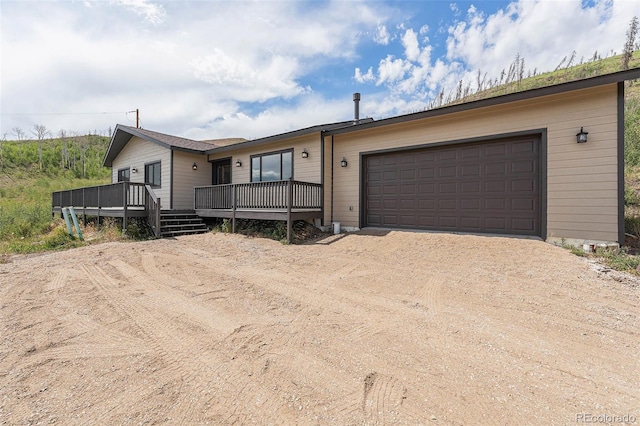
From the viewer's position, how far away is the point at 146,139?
40.0 ft

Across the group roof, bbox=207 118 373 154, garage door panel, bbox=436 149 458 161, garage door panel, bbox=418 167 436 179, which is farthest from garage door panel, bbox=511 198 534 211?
roof, bbox=207 118 373 154

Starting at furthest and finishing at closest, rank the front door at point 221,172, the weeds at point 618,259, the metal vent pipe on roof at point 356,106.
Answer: the front door at point 221,172, the metal vent pipe on roof at point 356,106, the weeds at point 618,259

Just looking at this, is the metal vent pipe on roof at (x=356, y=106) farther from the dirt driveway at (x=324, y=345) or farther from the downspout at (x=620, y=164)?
the dirt driveway at (x=324, y=345)

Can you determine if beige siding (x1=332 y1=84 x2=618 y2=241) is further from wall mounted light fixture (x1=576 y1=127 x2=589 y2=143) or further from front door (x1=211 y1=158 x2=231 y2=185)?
front door (x1=211 y1=158 x2=231 y2=185)

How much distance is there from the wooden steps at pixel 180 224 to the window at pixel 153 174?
3.12 meters

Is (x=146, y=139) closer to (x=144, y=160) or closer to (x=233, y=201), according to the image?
(x=144, y=160)

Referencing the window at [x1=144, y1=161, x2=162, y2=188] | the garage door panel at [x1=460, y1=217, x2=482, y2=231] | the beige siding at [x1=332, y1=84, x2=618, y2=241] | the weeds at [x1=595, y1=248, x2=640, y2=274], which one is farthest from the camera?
the window at [x1=144, y1=161, x2=162, y2=188]

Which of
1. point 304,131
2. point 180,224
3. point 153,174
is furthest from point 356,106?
point 153,174

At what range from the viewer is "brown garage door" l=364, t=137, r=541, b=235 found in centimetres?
661

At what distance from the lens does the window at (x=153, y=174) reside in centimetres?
1257

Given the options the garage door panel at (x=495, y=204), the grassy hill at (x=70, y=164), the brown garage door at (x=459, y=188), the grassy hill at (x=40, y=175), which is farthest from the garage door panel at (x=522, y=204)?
the grassy hill at (x=40, y=175)

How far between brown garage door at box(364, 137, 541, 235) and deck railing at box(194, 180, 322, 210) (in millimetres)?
1862

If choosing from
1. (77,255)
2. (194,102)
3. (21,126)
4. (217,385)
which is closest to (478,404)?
(217,385)

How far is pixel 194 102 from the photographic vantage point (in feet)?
55.6
